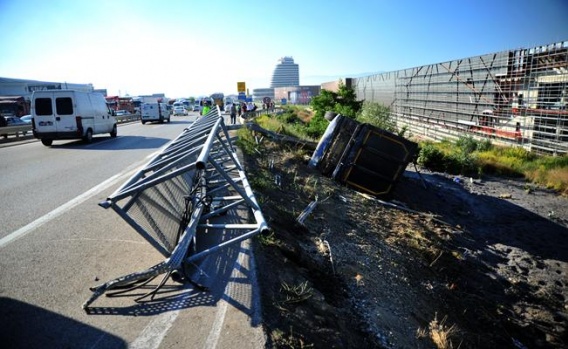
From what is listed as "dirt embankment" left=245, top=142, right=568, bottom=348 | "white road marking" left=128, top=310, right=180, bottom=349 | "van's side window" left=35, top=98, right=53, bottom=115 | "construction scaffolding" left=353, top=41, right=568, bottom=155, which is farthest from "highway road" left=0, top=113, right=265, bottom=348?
"construction scaffolding" left=353, top=41, right=568, bottom=155

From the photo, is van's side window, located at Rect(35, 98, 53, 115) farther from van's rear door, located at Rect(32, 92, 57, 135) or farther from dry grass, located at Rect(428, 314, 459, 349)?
dry grass, located at Rect(428, 314, 459, 349)

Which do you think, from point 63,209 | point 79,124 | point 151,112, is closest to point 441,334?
point 63,209

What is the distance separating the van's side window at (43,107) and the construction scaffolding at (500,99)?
794 inches

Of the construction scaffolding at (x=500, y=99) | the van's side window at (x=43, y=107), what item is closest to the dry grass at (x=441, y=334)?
the construction scaffolding at (x=500, y=99)

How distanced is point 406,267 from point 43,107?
49.8ft

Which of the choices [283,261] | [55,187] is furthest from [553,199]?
[55,187]

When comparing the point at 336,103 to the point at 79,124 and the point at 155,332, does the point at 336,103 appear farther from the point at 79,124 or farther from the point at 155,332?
the point at 155,332

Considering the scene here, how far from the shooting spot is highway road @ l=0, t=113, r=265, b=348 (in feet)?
9.98

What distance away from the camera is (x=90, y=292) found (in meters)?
3.76

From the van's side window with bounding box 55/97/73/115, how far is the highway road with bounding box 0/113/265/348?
29.1ft

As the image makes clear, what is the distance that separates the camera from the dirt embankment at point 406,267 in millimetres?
3822

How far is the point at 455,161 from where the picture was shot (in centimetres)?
1573

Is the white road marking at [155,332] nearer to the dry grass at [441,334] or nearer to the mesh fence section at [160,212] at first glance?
the mesh fence section at [160,212]

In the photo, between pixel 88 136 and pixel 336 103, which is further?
pixel 336 103
